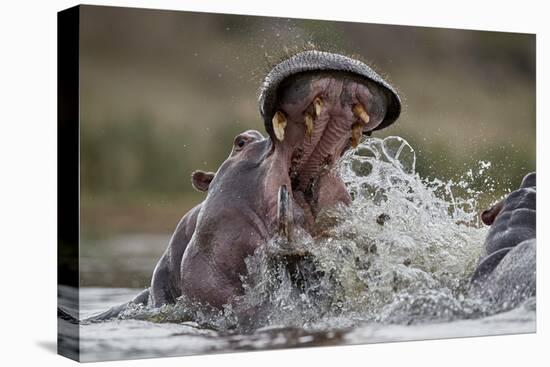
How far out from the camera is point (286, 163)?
21.9 feet

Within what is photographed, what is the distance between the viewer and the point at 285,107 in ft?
21.0

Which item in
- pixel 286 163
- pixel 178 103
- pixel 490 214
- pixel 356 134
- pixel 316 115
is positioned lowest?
pixel 490 214

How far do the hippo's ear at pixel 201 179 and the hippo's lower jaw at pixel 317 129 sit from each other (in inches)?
23.0

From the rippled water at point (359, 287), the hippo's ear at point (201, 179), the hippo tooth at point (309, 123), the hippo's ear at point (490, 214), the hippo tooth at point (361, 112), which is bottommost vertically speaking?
the rippled water at point (359, 287)

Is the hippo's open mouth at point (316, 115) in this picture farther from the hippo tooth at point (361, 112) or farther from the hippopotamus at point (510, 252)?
the hippopotamus at point (510, 252)

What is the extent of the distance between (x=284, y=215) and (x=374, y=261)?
963 mm

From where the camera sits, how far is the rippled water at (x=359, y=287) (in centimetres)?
677

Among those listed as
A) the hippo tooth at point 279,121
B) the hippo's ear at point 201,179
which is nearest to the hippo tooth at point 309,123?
the hippo tooth at point 279,121

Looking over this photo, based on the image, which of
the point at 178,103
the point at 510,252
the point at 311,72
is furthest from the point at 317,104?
the point at 510,252

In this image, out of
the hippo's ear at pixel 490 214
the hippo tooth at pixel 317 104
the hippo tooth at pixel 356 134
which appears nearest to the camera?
the hippo tooth at pixel 317 104

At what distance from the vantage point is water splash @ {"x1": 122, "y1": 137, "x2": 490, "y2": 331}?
6801 mm

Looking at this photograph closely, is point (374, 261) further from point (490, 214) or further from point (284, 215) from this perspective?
point (490, 214)

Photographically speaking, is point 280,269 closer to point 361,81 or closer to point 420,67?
point 361,81

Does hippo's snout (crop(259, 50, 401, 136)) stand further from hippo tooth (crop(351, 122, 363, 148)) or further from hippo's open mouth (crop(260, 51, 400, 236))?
hippo tooth (crop(351, 122, 363, 148))
